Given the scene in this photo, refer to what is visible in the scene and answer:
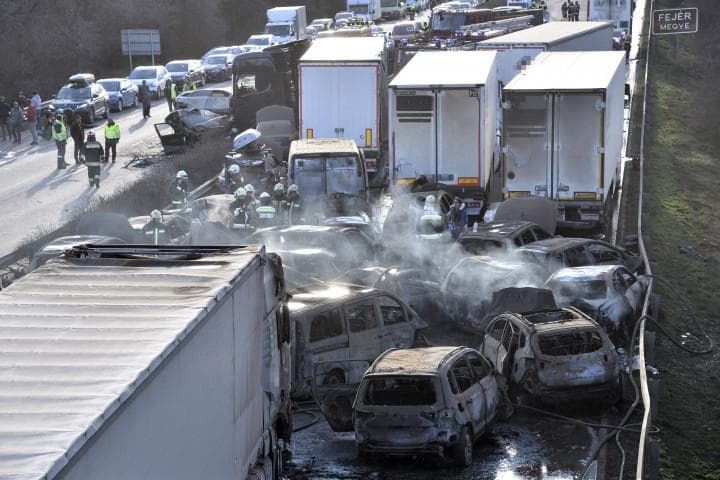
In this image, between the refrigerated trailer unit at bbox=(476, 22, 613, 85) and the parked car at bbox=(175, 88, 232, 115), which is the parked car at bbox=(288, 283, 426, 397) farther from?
the parked car at bbox=(175, 88, 232, 115)

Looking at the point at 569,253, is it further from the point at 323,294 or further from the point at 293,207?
the point at 293,207

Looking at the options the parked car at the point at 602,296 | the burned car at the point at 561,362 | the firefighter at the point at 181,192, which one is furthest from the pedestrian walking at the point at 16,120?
the burned car at the point at 561,362

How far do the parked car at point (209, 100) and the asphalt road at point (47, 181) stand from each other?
5.21 ft

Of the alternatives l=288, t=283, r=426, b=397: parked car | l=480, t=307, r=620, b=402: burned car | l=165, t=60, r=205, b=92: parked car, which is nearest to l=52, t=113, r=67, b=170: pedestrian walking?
l=165, t=60, r=205, b=92: parked car

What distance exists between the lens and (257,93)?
117 ft

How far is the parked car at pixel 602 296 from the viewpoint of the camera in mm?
15766

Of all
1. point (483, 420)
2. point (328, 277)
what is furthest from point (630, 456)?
point (328, 277)

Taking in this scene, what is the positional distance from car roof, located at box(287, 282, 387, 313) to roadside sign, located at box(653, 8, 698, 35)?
2930cm

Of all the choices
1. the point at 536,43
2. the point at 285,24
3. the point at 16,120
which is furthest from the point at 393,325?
the point at 285,24

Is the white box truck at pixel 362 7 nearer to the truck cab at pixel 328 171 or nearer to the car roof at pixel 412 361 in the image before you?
the truck cab at pixel 328 171

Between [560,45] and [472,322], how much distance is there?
727 inches

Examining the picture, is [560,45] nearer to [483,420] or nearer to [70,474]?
[483,420]

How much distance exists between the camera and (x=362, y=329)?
1369cm

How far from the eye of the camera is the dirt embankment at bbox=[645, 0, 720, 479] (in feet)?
48.3
